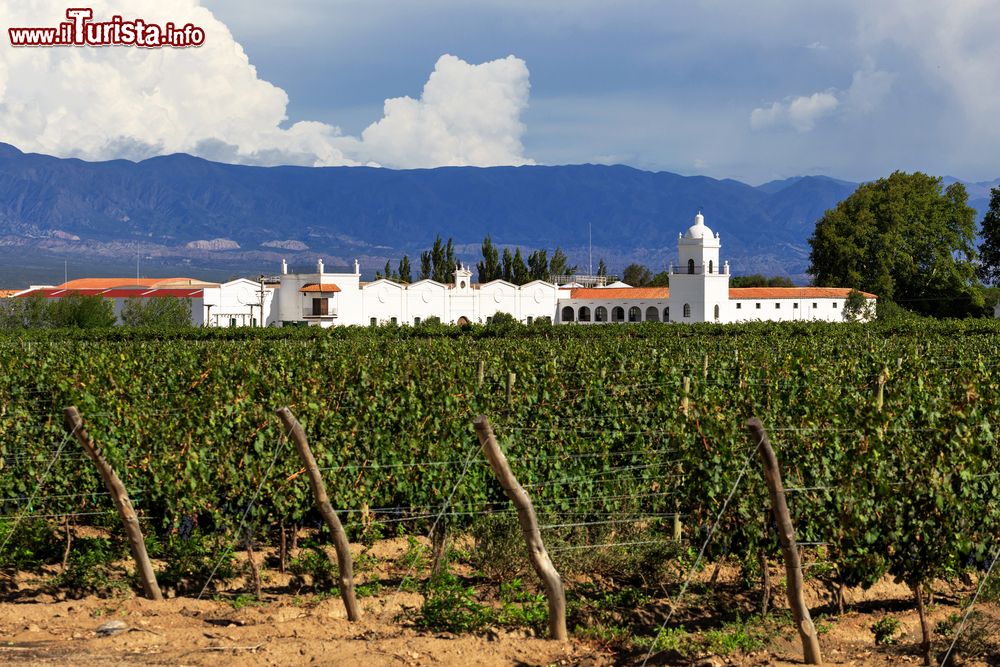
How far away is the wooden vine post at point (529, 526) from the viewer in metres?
8.49

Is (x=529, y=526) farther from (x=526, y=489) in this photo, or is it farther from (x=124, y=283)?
(x=124, y=283)

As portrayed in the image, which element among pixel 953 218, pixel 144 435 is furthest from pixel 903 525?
pixel 953 218

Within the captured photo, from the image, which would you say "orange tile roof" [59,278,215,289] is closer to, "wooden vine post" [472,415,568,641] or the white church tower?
the white church tower

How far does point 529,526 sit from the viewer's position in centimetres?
867

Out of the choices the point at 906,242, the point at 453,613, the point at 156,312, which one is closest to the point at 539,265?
the point at 906,242

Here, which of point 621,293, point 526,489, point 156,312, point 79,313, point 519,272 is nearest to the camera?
point 526,489

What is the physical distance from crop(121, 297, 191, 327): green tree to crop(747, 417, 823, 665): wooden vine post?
229 feet

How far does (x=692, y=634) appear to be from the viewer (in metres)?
9.41

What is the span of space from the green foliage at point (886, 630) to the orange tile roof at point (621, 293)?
7967cm

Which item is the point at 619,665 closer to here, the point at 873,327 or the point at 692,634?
the point at 692,634

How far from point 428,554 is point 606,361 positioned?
361 inches

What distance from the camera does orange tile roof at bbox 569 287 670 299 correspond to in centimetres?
8969

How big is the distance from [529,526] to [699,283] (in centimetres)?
7815

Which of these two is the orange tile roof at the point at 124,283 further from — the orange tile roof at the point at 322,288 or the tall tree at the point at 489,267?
the tall tree at the point at 489,267
